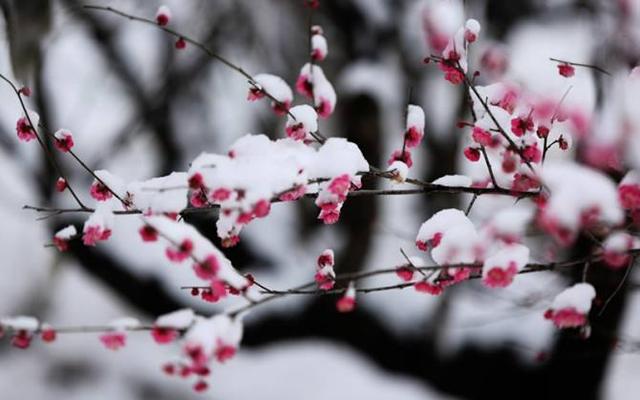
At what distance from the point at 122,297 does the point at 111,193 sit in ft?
14.9

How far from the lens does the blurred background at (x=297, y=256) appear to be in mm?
5453

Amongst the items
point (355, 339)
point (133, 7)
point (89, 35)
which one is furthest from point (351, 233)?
point (89, 35)

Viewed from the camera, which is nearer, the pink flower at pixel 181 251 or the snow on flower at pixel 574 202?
the snow on flower at pixel 574 202

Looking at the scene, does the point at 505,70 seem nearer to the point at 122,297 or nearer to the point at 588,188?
the point at 588,188

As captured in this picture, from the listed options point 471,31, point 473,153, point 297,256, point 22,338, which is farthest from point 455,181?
point 297,256

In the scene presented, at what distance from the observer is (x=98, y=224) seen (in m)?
1.75

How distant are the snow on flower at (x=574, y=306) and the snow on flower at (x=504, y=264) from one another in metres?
0.19

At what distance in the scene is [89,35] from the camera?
636cm

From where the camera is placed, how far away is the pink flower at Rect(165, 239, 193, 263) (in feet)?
4.63

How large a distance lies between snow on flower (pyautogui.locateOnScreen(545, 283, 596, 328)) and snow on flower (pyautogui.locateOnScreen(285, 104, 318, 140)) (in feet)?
2.72

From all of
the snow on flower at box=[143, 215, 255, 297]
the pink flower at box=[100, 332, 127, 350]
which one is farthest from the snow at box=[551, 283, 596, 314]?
the pink flower at box=[100, 332, 127, 350]

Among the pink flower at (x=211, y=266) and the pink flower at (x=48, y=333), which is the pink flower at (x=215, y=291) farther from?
the pink flower at (x=48, y=333)

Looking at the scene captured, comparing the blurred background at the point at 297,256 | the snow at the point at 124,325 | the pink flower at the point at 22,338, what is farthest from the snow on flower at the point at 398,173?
the blurred background at the point at 297,256

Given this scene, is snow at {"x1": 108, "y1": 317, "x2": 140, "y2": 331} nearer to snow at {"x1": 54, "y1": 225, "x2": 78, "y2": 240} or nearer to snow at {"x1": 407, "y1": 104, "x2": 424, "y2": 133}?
snow at {"x1": 54, "y1": 225, "x2": 78, "y2": 240}
